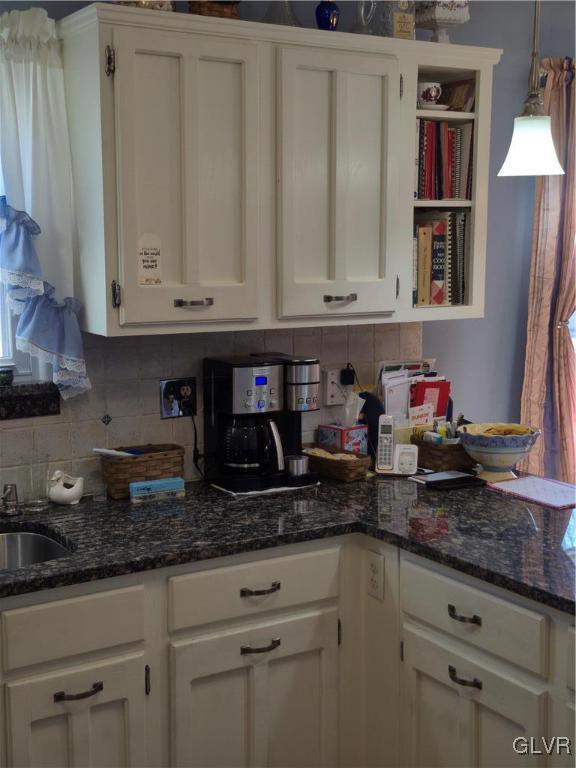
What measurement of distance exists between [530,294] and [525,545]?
5.60 feet

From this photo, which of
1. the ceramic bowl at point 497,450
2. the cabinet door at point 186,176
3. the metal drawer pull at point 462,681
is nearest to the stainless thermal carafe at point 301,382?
the cabinet door at point 186,176

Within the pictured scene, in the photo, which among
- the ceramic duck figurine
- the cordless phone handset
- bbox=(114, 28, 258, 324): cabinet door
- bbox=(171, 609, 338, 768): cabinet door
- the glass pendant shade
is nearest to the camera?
bbox=(171, 609, 338, 768): cabinet door

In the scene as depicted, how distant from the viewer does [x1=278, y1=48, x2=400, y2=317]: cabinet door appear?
2.74 metres

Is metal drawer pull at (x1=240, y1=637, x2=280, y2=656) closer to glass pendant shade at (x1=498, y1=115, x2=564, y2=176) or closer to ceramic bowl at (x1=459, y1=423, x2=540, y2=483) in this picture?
ceramic bowl at (x1=459, y1=423, x2=540, y2=483)

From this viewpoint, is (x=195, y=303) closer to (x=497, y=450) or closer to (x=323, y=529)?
(x=323, y=529)

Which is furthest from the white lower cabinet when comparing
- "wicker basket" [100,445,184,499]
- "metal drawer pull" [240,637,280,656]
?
"wicker basket" [100,445,184,499]

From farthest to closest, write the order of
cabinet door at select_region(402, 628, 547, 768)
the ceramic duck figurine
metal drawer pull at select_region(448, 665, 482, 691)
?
1. the ceramic duck figurine
2. metal drawer pull at select_region(448, 665, 482, 691)
3. cabinet door at select_region(402, 628, 547, 768)

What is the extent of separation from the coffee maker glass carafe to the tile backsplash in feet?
0.52

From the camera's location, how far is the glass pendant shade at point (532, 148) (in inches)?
102

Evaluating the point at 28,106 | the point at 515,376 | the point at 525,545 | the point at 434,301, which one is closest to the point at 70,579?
the point at 525,545

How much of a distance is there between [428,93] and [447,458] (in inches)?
45.5

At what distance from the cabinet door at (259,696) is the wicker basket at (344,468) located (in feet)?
1.67

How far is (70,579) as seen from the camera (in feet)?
7.10

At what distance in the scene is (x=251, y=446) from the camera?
113 inches
